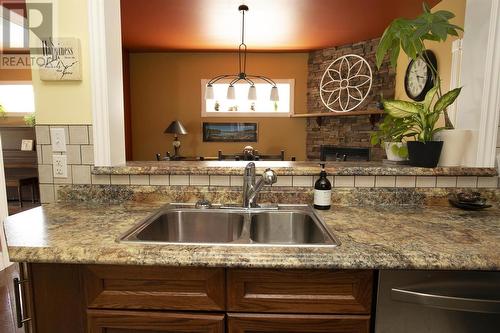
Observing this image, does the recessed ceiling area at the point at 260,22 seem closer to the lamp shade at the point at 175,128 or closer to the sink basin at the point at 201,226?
the lamp shade at the point at 175,128

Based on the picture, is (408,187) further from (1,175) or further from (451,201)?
(1,175)

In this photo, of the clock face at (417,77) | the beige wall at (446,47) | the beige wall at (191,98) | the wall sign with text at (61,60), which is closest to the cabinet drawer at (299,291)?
the wall sign with text at (61,60)

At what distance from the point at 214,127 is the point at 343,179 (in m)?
4.20

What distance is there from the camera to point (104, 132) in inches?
51.6

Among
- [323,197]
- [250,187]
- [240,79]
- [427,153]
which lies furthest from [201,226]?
[240,79]

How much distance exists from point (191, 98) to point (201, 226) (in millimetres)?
4422

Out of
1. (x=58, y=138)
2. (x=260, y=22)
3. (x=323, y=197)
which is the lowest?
(x=323, y=197)

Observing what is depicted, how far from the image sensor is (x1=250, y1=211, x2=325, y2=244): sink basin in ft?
4.02

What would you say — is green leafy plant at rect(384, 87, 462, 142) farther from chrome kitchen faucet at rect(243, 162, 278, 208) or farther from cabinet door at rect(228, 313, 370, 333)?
cabinet door at rect(228, 313, 370, 333)

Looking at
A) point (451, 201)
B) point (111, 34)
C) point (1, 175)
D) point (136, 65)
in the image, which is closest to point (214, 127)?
point (136, 65)

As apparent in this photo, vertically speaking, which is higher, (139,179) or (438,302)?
(139,179)

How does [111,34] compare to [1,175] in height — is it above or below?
above

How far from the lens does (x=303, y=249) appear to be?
822 millimetres

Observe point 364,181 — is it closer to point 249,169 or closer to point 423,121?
point 423,121
